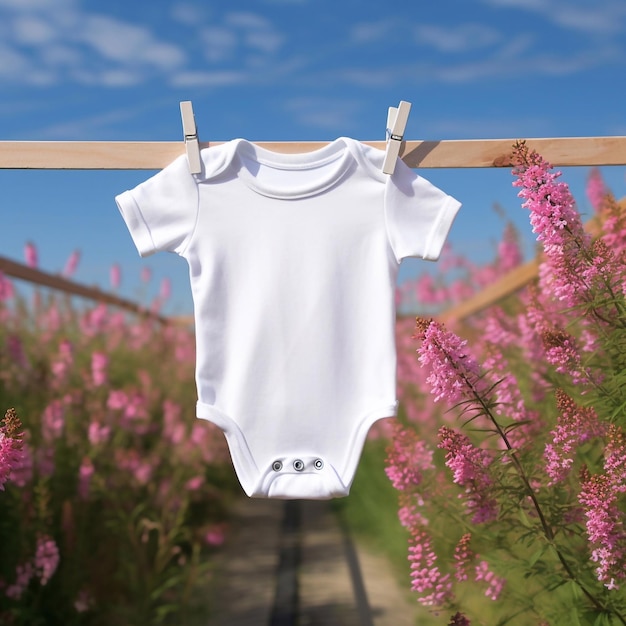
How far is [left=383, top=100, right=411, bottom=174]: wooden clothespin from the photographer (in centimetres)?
222

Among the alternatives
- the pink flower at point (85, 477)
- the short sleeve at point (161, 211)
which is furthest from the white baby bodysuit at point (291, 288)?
the pink flower at point (85, 477)

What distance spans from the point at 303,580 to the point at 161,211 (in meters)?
3.70

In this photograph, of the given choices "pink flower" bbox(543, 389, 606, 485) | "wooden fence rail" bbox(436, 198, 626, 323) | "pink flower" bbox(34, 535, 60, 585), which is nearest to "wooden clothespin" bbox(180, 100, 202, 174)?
"pink flower" bbox(543, 389, 606, 485)

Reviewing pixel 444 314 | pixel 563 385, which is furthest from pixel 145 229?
pixel 444 314

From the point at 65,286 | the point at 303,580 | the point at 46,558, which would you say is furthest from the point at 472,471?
the point at 65,286

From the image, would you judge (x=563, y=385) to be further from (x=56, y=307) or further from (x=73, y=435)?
(x=56, y=307)

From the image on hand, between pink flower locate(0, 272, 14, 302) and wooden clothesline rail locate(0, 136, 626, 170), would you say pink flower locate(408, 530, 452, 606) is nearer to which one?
wooden clothesline rail locate(0, 136, 626, 170)

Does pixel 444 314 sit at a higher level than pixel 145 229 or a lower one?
lower

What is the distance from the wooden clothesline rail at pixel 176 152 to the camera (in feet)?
7.45

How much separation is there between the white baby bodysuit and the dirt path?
269 centimetres

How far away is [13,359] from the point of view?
4.18 meters

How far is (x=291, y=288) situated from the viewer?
222cm

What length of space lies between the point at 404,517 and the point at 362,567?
337cm

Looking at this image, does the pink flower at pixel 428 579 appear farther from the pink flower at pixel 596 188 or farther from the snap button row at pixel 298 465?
the pink flower at pixel 596 188
